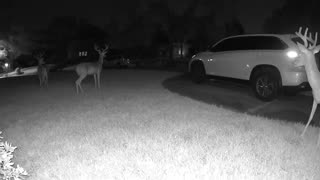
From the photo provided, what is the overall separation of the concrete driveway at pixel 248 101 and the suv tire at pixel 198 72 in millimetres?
440

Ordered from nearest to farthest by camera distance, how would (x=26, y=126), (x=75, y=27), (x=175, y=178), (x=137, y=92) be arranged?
1. (x=175, y=178)
2. (x=26, y=126)
3. (x=137, y=92)
4. (x=75, y=27)

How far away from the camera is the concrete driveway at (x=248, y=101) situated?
7.75 metres

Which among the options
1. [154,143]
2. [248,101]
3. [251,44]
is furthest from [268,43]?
[154,143]

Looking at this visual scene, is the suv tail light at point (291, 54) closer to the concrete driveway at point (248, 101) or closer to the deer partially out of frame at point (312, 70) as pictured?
the concrete driveway at point (248, 101)

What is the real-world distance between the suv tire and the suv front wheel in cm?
321

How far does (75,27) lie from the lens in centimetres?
5025

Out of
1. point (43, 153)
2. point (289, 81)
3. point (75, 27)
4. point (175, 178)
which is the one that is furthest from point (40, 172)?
point (75, 27)

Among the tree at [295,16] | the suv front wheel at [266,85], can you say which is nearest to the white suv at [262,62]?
the suv front wheel at [266,85]

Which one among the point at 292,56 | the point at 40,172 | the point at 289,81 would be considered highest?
the point at 292,56

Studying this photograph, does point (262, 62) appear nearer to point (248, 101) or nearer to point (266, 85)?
point (266, 85)

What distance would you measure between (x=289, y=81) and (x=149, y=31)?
37.8 meters

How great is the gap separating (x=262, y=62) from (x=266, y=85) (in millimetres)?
710

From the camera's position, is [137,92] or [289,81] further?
[137,92]

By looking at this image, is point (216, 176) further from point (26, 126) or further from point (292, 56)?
point (292, 56)
